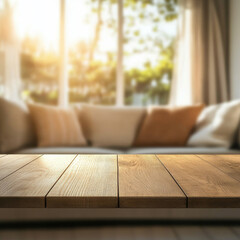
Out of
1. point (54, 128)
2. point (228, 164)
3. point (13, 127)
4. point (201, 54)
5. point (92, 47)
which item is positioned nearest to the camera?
point (228, 164)

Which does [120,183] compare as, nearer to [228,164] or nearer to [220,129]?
[228,164]

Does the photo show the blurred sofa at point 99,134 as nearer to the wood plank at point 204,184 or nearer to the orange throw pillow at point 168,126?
the orange throw pillow at point 168,126

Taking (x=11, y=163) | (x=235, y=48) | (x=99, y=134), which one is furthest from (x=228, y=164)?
(x=235, y=48)

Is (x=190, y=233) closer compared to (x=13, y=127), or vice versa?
(x=190, y=233)

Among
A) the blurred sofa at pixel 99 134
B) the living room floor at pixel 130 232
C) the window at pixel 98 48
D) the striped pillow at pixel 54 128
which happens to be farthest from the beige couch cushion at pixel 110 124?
the living room floor at pixel 130 232

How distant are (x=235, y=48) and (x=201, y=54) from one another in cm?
38

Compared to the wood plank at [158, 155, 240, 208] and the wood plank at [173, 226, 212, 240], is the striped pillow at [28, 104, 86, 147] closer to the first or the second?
the wood plank at [158, 155, 240, 208]

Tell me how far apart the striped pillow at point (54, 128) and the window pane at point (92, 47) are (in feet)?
3.68

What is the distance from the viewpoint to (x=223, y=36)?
132 inches

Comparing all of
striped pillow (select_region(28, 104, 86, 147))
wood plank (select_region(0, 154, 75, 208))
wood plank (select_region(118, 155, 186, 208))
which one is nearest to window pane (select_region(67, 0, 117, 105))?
striped pillow (select_region(28, 104, 86, 147))

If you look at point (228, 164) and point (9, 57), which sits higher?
point (9, 57)

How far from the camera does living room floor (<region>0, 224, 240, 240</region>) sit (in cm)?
86

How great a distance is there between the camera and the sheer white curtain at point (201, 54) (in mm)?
3307

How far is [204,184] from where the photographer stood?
73 centimetres
